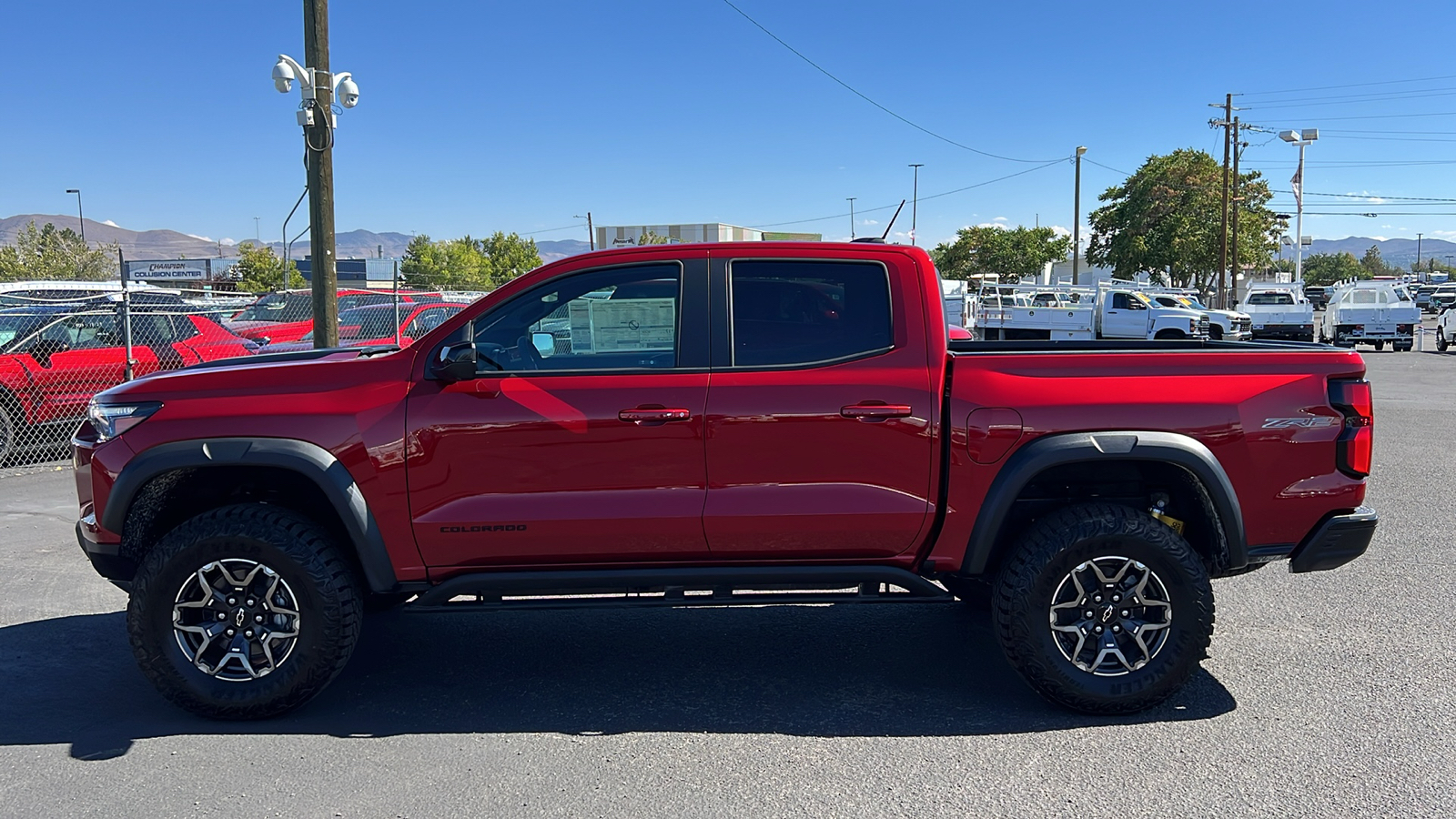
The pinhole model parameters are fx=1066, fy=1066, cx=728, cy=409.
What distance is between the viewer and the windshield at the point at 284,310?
18.2 meters

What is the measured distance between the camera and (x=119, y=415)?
4.24 m

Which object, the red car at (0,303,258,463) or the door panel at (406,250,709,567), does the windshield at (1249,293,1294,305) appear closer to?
the red car at (0,303,258,463)

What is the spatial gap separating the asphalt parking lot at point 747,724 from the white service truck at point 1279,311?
27.6m

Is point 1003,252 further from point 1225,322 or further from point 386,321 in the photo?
point 386,321

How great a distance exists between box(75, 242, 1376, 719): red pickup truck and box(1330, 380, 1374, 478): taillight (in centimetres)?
1

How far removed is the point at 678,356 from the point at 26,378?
892 centimetres

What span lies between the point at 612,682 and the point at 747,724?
2.50ft

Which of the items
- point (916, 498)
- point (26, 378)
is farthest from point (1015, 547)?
point (26, 378)

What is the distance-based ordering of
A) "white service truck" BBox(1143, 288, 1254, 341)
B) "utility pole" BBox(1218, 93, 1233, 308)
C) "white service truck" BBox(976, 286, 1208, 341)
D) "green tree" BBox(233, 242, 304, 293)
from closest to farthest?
"white service truck" BBox(976, 286, 1208, 341)
"white service truck" BBox(1143, 288, 1254, 341)
"utility pole" BBox(1218, 93, 1233, 308)
"green tree" BBox(233, 242, 304, 293)

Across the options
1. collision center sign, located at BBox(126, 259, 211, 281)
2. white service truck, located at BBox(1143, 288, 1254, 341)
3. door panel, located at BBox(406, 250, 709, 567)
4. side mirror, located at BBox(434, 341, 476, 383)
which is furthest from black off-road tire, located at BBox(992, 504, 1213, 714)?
collision center sign, located at BBox(126, 259, 211, 281)

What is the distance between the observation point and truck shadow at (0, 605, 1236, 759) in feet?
13.6

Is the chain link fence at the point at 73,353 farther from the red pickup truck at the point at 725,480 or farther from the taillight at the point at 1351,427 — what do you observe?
the taillight at the point at 1351,427

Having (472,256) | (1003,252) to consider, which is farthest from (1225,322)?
(472,256)

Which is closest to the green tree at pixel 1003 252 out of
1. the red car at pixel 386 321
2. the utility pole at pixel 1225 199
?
the utility pole at pixel 1225 199
